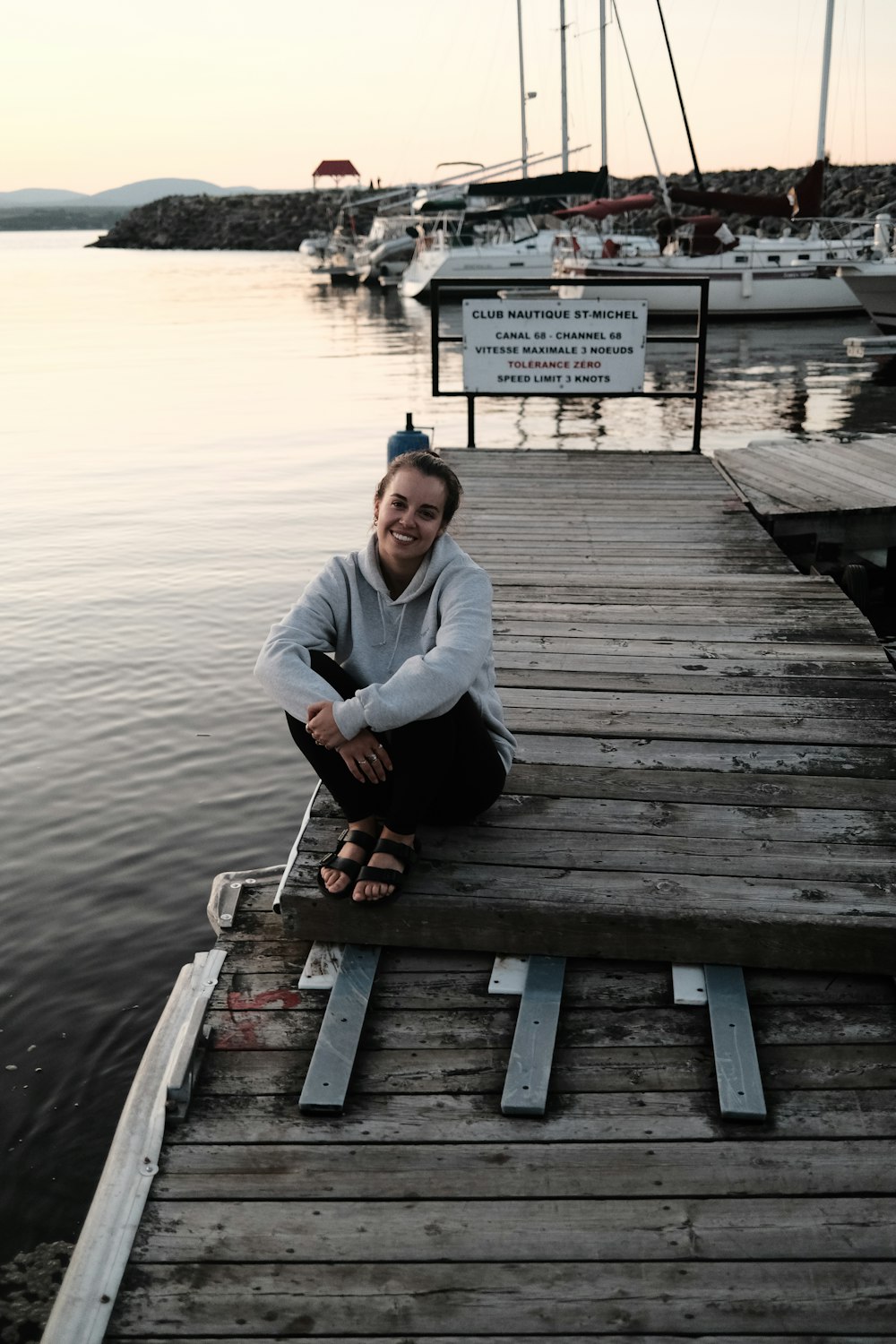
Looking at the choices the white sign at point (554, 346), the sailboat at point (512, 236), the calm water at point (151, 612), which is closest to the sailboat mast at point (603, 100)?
the sailboat at point (512, 236)

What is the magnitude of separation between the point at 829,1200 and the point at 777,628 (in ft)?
11.0

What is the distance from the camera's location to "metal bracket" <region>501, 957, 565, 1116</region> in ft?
8.62

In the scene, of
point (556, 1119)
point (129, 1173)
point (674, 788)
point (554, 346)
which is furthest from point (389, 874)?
point (554, 346)

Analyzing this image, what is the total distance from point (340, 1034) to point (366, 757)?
28.1 inches

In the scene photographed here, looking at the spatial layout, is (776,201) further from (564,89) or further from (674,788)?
(674,788)

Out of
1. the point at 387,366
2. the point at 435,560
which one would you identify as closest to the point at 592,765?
the point at 435,560

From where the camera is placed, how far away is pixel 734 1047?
277 cm

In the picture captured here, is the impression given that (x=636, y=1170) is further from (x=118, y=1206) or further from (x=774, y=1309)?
(x=118, y=1206)

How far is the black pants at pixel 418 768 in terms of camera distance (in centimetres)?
314

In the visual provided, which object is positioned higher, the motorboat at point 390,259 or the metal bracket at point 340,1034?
the motorboat at point 390,259

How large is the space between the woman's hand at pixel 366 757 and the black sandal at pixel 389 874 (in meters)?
0.20

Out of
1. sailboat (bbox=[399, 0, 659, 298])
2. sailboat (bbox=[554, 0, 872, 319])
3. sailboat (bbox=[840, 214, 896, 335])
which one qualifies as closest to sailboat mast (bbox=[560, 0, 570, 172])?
sailboat (bbox=[399, 0, 659, 298])

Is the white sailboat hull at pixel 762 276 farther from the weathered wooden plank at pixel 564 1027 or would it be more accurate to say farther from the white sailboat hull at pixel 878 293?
the weathered wooden plank at pixel 564 1027

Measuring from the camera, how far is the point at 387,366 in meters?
24.4
